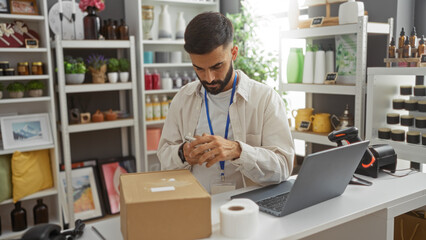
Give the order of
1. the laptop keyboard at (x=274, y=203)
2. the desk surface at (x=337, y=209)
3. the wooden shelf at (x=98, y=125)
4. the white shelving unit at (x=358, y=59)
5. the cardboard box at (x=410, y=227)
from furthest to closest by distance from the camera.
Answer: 1. the wooden shelf at (x=98, y=125)
2. the white shelving unit at (x=358, y=59)
3. the cardboard box at (x=410, y=227)
4. the laptop keyboard at (x=274, y=203)
5. the desk surface at (x=337, y=209)

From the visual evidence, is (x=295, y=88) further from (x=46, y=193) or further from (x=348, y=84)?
(x=46, y=193)

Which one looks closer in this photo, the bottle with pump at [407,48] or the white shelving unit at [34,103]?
the bottle with pump at [407,48]

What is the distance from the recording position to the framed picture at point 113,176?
353 centimetres

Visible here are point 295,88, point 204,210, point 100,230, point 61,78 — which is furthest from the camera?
point 61,78

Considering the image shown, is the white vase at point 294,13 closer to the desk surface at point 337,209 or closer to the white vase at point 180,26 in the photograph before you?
the white vase at point 180,26

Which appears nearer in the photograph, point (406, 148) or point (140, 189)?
point (140, 189)

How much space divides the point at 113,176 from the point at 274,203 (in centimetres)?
253

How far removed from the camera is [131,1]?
11.6 ft

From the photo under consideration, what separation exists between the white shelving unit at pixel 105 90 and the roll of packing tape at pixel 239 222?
2.42 metres

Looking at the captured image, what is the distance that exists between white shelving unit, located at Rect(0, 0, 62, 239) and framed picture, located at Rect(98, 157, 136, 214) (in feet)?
1.41

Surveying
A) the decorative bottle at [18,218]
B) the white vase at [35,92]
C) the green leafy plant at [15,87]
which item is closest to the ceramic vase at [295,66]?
the white vase at [35,92]

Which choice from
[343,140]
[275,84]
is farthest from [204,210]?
[275,84]

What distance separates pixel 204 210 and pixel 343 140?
82 cm

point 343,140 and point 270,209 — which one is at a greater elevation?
point 343,140
